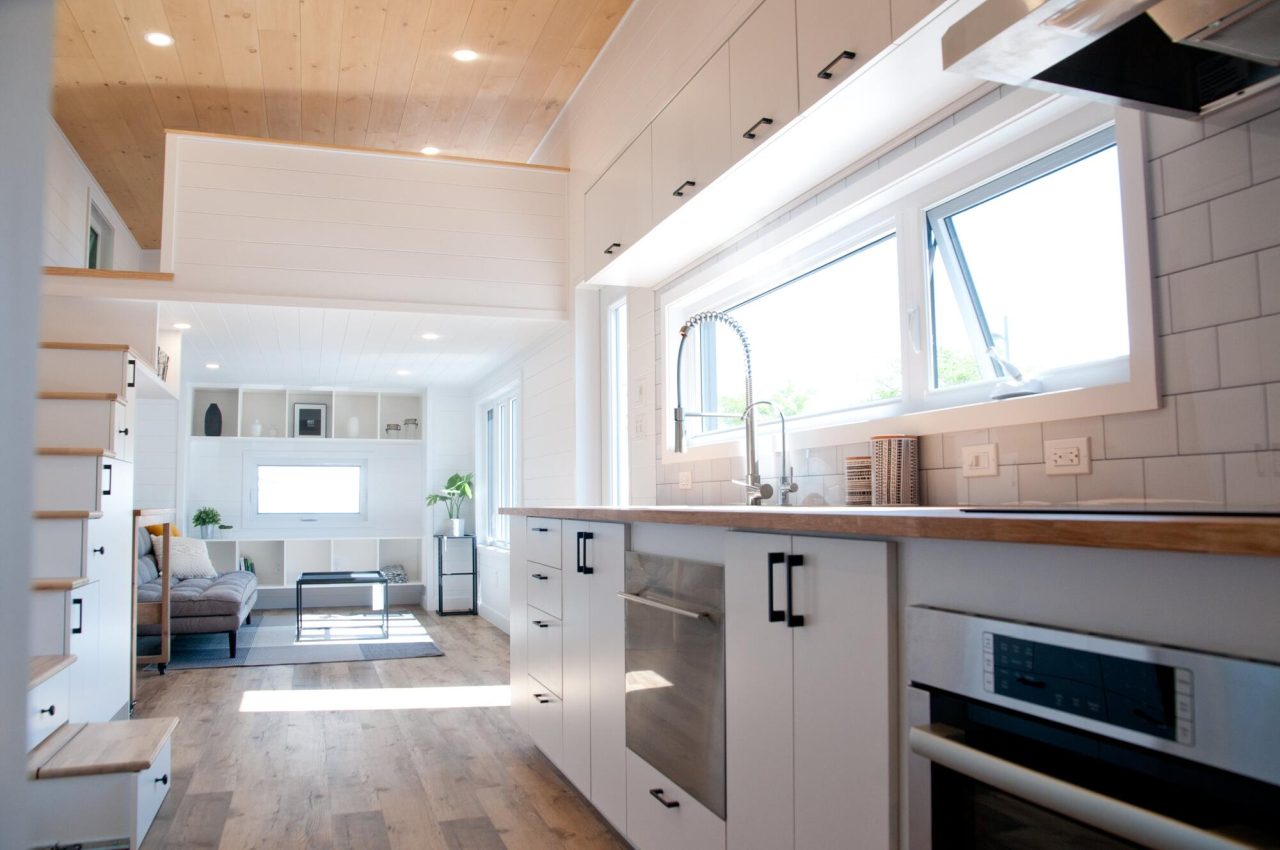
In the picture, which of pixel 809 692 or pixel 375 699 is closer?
pixel 809 692

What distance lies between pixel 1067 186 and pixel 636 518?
1.34 meters

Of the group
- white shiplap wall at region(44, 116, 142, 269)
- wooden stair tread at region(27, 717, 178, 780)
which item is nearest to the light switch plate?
wooden stair tread at region(27, 717, 178, 780)

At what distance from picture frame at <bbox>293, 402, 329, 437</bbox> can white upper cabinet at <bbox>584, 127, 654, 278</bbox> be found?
218 inches

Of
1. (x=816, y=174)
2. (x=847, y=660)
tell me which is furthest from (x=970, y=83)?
(x=847, y=660)

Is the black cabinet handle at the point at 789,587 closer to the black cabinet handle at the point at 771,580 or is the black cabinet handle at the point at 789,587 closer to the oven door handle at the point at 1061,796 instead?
the black cabinet handle at the point at 771,580

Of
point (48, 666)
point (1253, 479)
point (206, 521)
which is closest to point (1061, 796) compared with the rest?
point (1253, 479)

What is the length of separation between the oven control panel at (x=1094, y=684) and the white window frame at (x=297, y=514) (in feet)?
28.8

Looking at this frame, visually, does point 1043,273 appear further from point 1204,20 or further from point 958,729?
point 958,729

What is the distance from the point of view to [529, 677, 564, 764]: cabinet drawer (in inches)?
124

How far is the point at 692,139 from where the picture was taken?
329 centimetres

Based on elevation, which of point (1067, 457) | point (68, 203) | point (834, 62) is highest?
point (68, 203)

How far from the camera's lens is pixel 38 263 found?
252 millimetres

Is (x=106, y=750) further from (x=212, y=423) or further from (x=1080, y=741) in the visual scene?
(x=212, y=423)

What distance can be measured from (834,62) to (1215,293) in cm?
109
